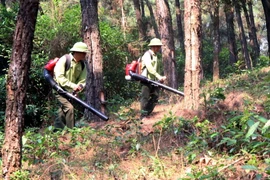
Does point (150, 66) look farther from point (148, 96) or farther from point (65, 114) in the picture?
point (65, 114)

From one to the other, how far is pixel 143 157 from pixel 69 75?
250cm

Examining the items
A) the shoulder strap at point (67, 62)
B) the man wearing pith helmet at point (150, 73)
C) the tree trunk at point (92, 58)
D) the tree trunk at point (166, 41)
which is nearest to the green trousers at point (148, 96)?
the man wearing pith helmet at point (150, 73)

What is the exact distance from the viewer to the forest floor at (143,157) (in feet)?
12.6

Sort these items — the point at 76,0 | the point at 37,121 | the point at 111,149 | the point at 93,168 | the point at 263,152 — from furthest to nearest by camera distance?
the point at 76,0
the point at 37,121
the point at 111,149
the point at 93,168
the point at 263,152

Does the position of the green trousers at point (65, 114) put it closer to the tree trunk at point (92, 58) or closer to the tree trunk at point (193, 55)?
the tree trunk at point (92, 58)

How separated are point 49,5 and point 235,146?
392 inches

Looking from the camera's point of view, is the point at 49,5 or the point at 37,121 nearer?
the point at 37,121

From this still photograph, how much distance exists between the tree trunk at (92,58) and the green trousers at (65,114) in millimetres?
1456

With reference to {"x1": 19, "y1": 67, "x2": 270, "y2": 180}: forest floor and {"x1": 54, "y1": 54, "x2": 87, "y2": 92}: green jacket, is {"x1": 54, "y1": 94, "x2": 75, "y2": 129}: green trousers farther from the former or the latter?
{"x1": 19, "y1": 67, "x2": 270, "y2": 180}: forest floor

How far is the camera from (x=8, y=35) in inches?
427

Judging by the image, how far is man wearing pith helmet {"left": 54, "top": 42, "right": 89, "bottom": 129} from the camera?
632 cm

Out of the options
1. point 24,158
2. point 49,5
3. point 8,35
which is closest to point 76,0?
point 49,5

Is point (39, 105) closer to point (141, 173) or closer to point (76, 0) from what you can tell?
point (141, 173)

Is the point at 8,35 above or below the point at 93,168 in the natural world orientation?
above
